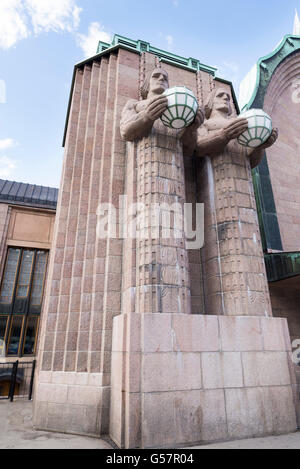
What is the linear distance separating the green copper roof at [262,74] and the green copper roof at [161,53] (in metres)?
3.65

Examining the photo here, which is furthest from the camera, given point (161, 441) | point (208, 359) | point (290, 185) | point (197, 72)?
point (290, 185)

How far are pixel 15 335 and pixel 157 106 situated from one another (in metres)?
17.2

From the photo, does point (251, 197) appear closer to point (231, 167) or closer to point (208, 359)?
point (231, 167)

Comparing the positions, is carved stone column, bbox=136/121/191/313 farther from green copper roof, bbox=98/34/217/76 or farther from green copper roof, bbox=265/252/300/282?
green copper roof, bbox=98/34/217/76

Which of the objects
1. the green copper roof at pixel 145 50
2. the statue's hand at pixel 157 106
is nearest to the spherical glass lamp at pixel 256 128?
the statue's hand at pixel 157 106

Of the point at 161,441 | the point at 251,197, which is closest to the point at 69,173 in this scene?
the point at 251,197

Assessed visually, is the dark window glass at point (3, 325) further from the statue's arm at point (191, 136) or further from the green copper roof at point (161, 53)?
the green copper roof at point (161, 53)

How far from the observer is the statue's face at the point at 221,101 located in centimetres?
991

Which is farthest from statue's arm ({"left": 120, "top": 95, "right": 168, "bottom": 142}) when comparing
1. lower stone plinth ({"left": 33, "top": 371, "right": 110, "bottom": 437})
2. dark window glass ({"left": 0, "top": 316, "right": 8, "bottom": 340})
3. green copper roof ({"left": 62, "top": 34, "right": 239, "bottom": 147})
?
dark window glass ({"left": 0, "top": 316, "right": 8, "bottom": 340})

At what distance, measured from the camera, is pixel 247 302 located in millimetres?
7500

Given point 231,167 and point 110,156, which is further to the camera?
point 110,156

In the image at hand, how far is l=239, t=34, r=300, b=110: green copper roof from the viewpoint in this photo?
1684 cm

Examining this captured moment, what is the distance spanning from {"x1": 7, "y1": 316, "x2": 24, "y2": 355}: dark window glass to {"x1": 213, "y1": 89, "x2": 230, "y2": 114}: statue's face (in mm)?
17392

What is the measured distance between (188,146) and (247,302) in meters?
5.25
